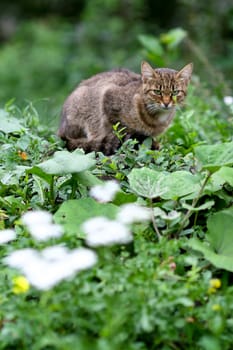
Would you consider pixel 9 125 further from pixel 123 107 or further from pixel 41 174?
pixel 41 174

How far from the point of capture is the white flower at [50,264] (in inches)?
92.0

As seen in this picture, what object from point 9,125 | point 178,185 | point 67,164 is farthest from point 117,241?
point 9,125

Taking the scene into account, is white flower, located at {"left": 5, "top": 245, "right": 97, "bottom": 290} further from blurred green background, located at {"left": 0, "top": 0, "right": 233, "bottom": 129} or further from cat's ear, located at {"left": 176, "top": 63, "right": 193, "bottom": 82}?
blurred green background, located at {"left": 0, "top": 0, "right": 233, "bottom": 129}

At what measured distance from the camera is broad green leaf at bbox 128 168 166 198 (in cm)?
349

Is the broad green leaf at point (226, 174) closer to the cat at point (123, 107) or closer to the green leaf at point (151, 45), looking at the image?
the cat at point (123, 107)

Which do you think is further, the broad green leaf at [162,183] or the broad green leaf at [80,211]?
the broad green leaf at [162,183]

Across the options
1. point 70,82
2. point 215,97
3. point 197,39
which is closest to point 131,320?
point 215,97

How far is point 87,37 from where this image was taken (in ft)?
34.1

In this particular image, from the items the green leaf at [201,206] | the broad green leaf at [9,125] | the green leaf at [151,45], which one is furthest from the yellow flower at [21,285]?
the green leaf at [151,45]

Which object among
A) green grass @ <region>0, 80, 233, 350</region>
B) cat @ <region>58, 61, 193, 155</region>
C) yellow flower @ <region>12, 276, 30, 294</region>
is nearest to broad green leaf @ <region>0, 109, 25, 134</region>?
green grass @ <region>0, 80, 233, 350</region>

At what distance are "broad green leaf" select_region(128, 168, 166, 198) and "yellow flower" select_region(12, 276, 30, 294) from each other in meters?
0.92

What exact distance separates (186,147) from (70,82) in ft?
17.1

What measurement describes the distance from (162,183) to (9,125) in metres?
1.22

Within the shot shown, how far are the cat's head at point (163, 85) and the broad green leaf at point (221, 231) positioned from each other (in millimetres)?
1388
